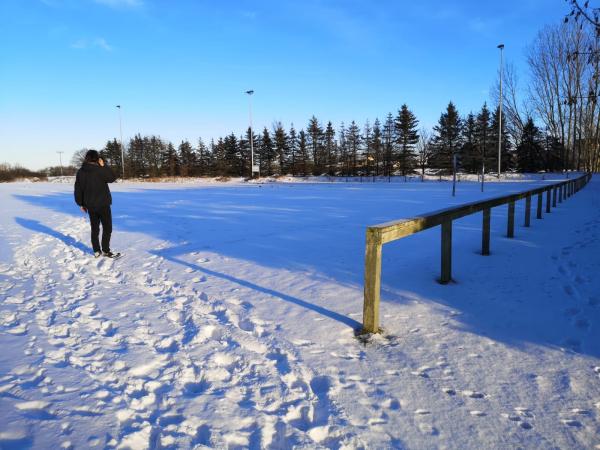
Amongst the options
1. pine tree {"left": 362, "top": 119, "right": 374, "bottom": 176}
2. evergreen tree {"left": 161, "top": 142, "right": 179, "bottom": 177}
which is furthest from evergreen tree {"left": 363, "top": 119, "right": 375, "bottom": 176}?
evergreen tree {"left": 161, "top": 142, "right": 179, "bottom": 177}

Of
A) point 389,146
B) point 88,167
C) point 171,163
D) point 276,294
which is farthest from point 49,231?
point 171,163

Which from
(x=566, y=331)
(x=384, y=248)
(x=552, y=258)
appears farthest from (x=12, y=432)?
(x=552, y=258)

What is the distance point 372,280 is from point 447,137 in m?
59.3

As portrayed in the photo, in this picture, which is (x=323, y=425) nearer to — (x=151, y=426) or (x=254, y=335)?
(x=151, y=426)

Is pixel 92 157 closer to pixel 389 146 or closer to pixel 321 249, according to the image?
pixel 321 249

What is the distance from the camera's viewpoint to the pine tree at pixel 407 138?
2215 inches

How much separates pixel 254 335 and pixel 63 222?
33.9 feet

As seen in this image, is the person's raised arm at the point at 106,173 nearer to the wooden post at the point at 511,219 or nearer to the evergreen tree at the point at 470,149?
the wooden post at the point at 511,219

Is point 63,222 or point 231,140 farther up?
point 231,140

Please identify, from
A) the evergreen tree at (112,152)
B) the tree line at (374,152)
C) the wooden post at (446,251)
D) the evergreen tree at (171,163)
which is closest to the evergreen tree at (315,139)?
the tree line at (374,152)

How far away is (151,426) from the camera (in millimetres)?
2195

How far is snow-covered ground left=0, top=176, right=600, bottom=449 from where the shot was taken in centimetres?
217

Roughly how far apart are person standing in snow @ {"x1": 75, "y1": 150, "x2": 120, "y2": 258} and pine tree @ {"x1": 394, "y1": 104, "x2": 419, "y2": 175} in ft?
176

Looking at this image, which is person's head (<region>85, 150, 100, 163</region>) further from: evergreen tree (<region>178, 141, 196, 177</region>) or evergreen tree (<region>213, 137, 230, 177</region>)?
evergreen tree (<region>178, 141, 196, 177</region>)
